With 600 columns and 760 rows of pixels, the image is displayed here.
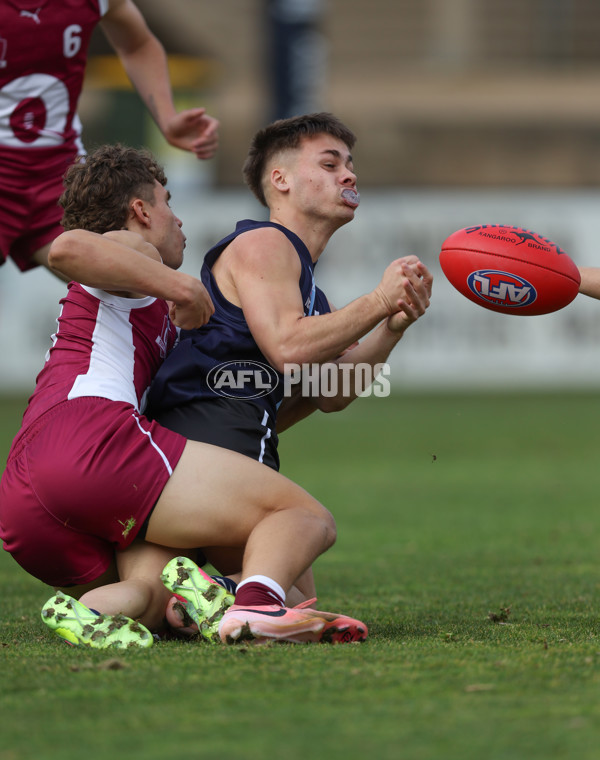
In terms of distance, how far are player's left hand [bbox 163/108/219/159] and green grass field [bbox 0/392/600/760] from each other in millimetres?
1751

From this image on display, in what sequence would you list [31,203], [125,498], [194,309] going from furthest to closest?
[31,203] → [194,309] → [125,498]

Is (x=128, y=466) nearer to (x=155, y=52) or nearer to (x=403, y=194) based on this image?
(x=155, y=52)

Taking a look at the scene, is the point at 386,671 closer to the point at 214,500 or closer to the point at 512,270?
the point at 214,500

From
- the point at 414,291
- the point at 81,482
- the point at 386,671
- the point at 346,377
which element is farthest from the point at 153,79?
the point at 386,671

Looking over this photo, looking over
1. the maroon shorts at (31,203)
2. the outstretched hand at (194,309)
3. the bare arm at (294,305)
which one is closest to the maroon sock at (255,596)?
the bare arm at (294,305)

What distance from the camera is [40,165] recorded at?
14.8 ft

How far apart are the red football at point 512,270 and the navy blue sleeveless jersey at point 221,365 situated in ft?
1.77

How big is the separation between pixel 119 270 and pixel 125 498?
613mm

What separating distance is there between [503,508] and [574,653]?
3.84 meters

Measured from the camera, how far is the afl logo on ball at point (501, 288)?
12.2 feet

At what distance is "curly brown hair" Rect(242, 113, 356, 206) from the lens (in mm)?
3750

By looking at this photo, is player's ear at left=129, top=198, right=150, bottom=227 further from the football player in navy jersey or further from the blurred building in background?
the blurred building in background

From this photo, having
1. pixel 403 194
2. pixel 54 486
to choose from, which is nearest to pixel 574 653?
pixel 54 486

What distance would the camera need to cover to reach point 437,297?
15227mm
